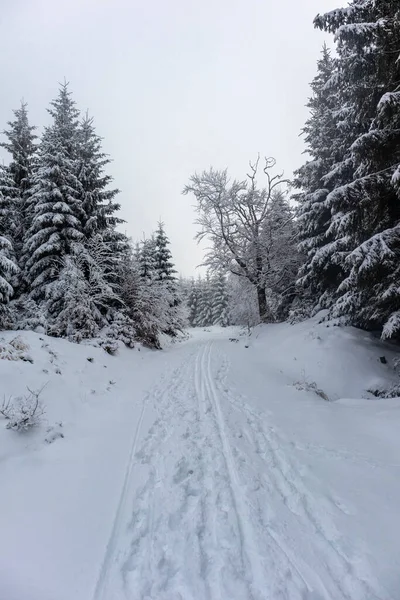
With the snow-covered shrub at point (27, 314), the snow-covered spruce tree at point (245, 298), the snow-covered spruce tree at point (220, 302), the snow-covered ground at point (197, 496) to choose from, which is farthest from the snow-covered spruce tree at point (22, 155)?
the snow-covered spruce tree at point (220, 302)

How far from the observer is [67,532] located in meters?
2.81

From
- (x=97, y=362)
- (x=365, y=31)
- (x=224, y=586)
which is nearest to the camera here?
(x=224, y=586)

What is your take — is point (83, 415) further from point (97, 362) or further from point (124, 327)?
point (124, 327)

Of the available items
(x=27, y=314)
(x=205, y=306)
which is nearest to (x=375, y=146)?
(x=27, y=314)

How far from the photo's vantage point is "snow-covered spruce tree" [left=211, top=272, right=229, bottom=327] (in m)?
42.0

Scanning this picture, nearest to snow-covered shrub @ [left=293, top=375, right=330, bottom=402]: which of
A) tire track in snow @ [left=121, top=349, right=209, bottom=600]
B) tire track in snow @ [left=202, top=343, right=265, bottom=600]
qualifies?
tire track in snow @ [left=202, top=343, right=265, bottom=600]

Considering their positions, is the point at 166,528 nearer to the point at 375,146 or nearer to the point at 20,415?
the point at 20,415

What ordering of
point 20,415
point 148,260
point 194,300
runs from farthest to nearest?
point 194,300, point 148,260, point 20,415

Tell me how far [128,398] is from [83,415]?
1594 millimetres

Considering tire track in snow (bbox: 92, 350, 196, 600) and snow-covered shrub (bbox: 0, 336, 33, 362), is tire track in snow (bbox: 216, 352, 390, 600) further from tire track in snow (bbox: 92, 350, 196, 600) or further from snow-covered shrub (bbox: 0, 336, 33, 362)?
snow-covered shrub (bbox: 0, 336, 33, 362)

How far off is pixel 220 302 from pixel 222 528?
40928 mm

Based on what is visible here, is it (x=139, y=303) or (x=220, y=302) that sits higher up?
(x=220, y=302)

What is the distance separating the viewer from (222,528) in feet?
9.14

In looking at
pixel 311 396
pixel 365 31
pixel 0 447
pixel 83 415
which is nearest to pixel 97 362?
pixel 83 415
